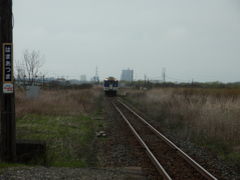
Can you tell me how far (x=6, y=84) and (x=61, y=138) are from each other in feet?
11.9

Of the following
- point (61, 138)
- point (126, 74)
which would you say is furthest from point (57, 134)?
point (126, 74)

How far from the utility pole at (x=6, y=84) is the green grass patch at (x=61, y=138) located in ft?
3.54

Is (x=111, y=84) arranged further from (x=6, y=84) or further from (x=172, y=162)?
(x=6, y=84)

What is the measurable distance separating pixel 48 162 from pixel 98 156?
1.52 metres

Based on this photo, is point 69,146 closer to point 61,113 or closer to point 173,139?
point 173,139

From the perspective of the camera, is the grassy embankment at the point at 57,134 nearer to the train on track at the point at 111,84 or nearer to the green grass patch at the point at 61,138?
the green grass patch at the point at 61,138

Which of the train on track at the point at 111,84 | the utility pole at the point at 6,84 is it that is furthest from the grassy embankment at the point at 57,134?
the train on track at the point at 111,84

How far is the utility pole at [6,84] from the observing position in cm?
501

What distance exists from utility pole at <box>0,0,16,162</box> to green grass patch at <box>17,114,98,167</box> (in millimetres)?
1080

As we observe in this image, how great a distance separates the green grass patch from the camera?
6293mm

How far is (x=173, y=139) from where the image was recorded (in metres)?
9.01

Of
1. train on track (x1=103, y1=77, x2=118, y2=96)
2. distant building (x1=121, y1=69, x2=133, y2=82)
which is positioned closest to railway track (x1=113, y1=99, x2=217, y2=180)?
train on track (x1=103, y1=77, x2=118, y2=96)

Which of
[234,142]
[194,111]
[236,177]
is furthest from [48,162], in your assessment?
[194,111]

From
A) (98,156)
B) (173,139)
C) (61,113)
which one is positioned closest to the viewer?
(98,156)
